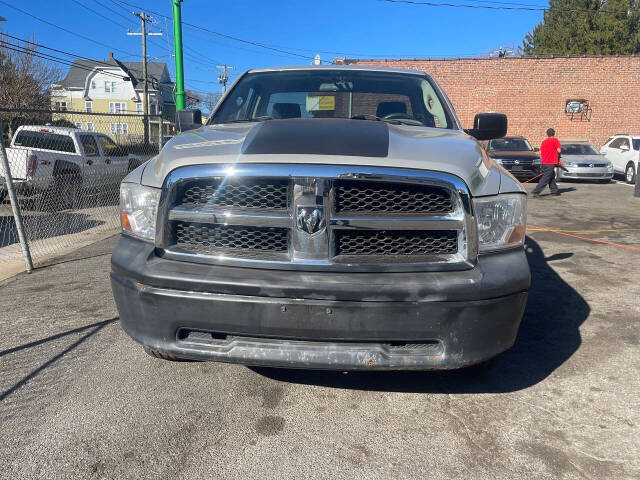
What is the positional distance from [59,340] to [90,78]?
66.2 meters

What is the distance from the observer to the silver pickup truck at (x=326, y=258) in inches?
84.1

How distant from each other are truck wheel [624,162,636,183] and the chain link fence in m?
15.3

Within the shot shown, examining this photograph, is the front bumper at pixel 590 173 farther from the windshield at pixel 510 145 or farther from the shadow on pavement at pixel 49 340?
the shadow on pavement at pixel 49 340

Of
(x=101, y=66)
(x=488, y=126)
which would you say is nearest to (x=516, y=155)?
(x=488, y=126)

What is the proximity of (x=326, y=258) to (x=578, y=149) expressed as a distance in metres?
18.0

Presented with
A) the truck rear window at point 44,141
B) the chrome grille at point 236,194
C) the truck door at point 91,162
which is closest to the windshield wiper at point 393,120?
the chrome grille at point 236,194

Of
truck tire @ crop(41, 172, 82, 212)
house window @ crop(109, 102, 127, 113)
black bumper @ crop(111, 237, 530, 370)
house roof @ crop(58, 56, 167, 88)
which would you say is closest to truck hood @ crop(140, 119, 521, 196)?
black bumper @ crop(111, 237, 530, 370)

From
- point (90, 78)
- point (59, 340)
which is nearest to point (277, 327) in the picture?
point (59, 340)

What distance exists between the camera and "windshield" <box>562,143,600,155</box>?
56.0ft

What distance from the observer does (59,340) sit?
11.5 feet

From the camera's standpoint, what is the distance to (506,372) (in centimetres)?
304

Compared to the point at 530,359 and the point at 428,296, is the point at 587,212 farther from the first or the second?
the point at 428,296

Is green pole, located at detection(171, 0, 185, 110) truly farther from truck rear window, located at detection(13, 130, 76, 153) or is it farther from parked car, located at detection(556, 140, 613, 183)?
parked car, located at detection(556, 140, 613, 183)

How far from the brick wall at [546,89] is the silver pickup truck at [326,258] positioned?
21185mm
